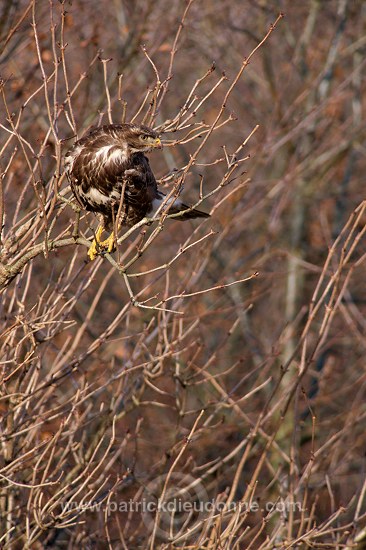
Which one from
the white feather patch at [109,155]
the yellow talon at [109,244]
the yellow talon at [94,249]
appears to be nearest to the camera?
the yellow talon at [94,249]

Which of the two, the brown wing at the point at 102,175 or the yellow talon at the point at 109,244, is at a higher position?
the brown wing at the point at 102,175

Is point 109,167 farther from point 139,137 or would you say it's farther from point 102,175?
point 139,137

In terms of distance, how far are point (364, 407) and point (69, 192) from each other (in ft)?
16.1

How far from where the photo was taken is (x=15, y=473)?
523 centimetres

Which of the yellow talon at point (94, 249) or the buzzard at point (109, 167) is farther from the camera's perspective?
the buzzard at point (109, 167)

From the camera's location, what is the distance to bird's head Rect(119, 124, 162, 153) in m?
5.09

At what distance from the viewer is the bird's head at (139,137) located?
5086 mm

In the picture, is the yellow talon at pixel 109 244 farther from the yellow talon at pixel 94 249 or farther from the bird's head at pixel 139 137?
the bird's head at pixel 139 137

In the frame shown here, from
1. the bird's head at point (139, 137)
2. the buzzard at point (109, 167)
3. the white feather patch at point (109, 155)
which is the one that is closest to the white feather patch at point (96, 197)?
the buzzard at point (109, 167)

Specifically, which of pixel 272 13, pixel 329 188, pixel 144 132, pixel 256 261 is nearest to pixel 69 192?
pixel 144 132

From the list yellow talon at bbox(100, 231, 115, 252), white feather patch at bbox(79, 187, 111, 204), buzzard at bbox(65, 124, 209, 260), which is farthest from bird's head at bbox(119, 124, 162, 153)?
yellow talon at bbox(100, 231, 115, 252)

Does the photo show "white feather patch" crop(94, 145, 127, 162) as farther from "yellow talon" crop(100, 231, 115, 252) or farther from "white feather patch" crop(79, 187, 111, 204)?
"yellow talon" crop(100, 231, 115, 252)

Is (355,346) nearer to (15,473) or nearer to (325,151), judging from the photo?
(325,151)

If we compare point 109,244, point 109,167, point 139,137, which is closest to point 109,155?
point 109,167
